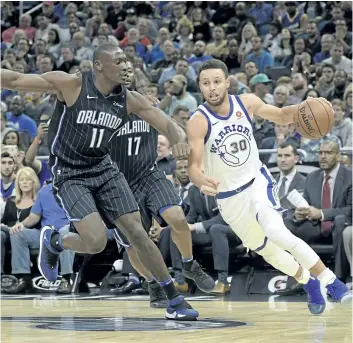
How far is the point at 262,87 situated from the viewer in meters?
11.9

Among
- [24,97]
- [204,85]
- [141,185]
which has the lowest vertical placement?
[24,97]

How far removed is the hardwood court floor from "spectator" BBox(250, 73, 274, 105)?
13.5 feet

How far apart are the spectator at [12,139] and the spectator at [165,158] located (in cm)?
219

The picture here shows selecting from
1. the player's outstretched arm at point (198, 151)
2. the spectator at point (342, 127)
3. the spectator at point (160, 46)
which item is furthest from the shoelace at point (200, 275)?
the spectator at point (160, 46)

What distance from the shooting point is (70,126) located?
630 cm

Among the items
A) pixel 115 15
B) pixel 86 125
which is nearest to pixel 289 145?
pixel 86 125

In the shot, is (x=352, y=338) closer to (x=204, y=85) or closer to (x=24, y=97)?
(x=204, y=85)

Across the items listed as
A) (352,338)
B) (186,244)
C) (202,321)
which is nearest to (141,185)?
(186,244)

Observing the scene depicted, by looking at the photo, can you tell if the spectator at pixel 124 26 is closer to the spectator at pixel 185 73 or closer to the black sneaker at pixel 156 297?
the spectator at pixel 185 73

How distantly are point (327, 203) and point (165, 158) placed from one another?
2.14 m

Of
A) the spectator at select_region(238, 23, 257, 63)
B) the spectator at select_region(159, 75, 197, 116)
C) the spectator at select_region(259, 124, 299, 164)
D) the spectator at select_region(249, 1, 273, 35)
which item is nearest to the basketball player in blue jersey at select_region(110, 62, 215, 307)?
the spectator at select_region(259, 124, 299, 164)

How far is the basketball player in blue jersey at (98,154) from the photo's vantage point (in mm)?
6184

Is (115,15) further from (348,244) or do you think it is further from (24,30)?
(348,244)

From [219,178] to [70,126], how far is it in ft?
4.05
